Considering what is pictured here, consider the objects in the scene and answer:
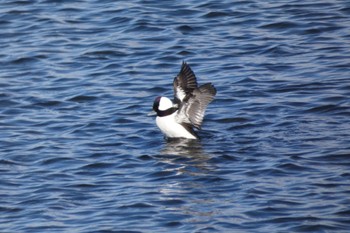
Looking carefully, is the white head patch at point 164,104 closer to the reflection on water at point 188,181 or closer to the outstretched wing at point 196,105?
the outstretched wing at point 196,105

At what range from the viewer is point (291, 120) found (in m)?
12.5

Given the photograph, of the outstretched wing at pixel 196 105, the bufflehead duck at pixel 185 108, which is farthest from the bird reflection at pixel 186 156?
the outstretched wing at pixel 196 105

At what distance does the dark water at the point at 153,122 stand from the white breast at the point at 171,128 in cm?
16

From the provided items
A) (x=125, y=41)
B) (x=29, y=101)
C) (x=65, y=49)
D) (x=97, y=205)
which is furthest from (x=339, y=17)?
(x=97, y=205)

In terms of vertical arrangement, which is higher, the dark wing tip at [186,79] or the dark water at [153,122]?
the dark wing tip at [186,79]

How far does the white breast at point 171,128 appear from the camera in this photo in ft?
41.3

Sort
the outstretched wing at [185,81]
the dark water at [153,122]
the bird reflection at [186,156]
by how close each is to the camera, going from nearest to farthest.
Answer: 1. the dark water at [153,122]
2. the bird reflection at [186,156]
3. the outstretched wing at [185,81]

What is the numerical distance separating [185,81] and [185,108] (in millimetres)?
418

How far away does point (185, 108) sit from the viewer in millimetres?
12820

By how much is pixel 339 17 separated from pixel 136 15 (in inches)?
150

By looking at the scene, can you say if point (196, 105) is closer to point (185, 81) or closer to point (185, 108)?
point (185, 108)

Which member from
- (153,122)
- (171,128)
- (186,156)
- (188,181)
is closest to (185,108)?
(171,128)

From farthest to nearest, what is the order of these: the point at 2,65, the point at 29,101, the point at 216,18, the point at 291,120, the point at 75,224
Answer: the point at 216,18, the point at 2,65, the point at 29,101, the point at 291,120, the point at 75,224

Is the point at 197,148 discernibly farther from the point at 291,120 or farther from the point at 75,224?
the point at 75,224
